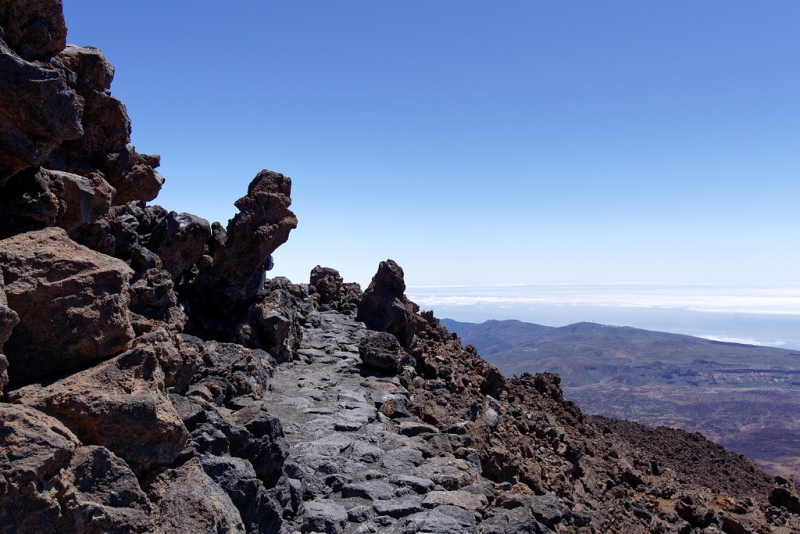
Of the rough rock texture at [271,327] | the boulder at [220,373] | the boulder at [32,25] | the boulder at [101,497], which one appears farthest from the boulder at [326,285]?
the boulder at [101,497]

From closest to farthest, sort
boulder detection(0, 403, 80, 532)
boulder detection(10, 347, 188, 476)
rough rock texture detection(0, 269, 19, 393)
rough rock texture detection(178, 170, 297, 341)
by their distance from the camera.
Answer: boulder detection(0, 403, 80, 532) → rough rock texture detection(0, 269, 19, 393) → boulder detection(10, 347, 188, 476) → rough rock texture detection(178, 170, 297, 341)

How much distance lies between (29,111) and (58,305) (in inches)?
78.4

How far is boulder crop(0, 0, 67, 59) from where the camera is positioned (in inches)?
229

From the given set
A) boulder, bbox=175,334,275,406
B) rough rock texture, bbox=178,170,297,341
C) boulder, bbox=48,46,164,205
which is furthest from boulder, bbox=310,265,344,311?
boulder, bbox=48,46,164,205

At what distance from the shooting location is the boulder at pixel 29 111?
5.43 metres

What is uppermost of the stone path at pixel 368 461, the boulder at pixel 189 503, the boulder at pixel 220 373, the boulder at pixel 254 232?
the boulder at pixel 254 232

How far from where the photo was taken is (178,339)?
847cm

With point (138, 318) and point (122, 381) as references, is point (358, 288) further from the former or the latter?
point (122, 381)

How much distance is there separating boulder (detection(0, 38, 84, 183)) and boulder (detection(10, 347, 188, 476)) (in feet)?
7.49

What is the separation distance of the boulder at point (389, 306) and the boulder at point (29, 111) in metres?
15.0

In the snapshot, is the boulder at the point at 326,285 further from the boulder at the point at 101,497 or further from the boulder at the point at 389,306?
the boulder at the point at 101,497

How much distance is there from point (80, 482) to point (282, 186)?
478 inches

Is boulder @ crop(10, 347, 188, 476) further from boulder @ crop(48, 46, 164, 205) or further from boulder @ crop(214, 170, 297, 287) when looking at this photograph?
boulder @ crop(214, 170, 297, 287)

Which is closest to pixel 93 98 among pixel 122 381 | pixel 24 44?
pixel 24 44
